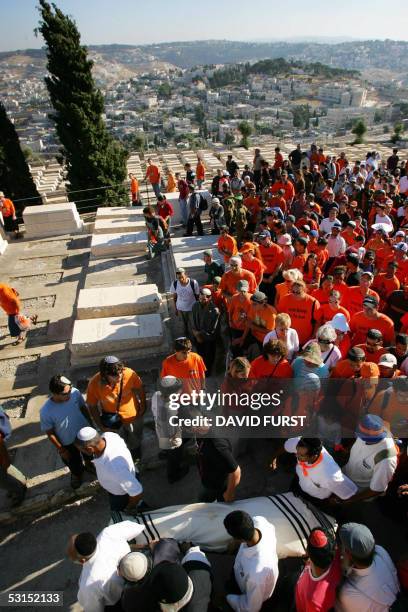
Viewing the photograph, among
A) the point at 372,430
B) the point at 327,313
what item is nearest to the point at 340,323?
the point at 327,313

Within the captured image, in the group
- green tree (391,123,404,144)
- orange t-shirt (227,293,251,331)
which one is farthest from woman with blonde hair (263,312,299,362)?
green tree (391,123,404,144)

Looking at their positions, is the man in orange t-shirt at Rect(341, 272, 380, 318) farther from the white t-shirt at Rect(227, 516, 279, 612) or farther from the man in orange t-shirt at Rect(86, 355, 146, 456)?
the white t-shirt at Rect(227, 516, 279, 612)

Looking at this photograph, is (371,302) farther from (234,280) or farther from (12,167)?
(12,167)

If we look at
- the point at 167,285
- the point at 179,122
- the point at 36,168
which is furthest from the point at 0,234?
the point at 179,122

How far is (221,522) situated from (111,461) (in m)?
1.16

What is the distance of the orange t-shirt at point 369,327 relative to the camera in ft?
16.5

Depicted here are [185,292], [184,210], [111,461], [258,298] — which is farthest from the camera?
[184,210]

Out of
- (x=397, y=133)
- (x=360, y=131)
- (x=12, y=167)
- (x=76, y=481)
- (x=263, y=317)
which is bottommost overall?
(x=76, y=481)

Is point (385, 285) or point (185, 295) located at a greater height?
point (385, 285)

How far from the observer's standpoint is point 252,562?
2.97 meters

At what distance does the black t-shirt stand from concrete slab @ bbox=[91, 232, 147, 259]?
23.4ft

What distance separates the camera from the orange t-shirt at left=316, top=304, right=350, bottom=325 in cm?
522

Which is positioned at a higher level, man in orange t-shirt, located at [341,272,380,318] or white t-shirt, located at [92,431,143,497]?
man in orange t-shirt, located at [341,272,380,318]

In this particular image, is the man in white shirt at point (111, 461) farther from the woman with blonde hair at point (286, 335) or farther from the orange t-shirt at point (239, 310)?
the orange t-shirt at point (239, 310)
